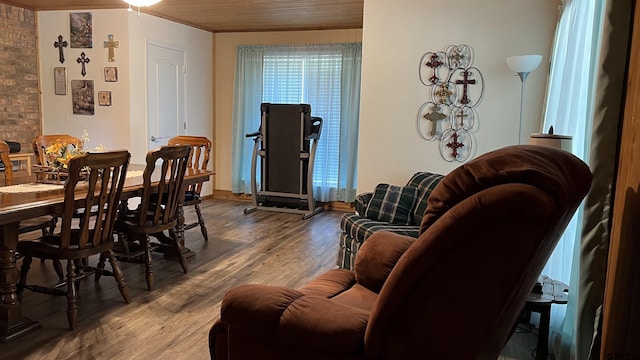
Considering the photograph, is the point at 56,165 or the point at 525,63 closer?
the point at 56,165

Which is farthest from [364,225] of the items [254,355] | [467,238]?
[467,238]

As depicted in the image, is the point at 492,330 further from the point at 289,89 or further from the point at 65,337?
the point at 289,89

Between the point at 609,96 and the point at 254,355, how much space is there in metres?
1.56

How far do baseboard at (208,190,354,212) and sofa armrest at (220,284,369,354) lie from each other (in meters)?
4.83

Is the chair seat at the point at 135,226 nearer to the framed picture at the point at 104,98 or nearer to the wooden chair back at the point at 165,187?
the wooden chair back at the point at 165,187

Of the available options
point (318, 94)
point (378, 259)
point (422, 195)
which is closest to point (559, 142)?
point (378, 259)

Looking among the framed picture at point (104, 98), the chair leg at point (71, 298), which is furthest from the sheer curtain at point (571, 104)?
the framed picture at point (104, 98)

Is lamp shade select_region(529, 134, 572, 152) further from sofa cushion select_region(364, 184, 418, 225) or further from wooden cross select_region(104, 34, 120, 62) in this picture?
wooden cross select_region(104, 34, 120, 62)

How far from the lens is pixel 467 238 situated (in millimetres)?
1387

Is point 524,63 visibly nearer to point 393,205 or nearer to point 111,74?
point 393,205

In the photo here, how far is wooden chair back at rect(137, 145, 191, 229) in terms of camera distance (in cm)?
336

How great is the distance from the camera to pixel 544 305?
7.57 feet

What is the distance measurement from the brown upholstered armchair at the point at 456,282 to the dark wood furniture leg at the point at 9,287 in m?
1.67

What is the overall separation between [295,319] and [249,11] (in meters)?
4.65
